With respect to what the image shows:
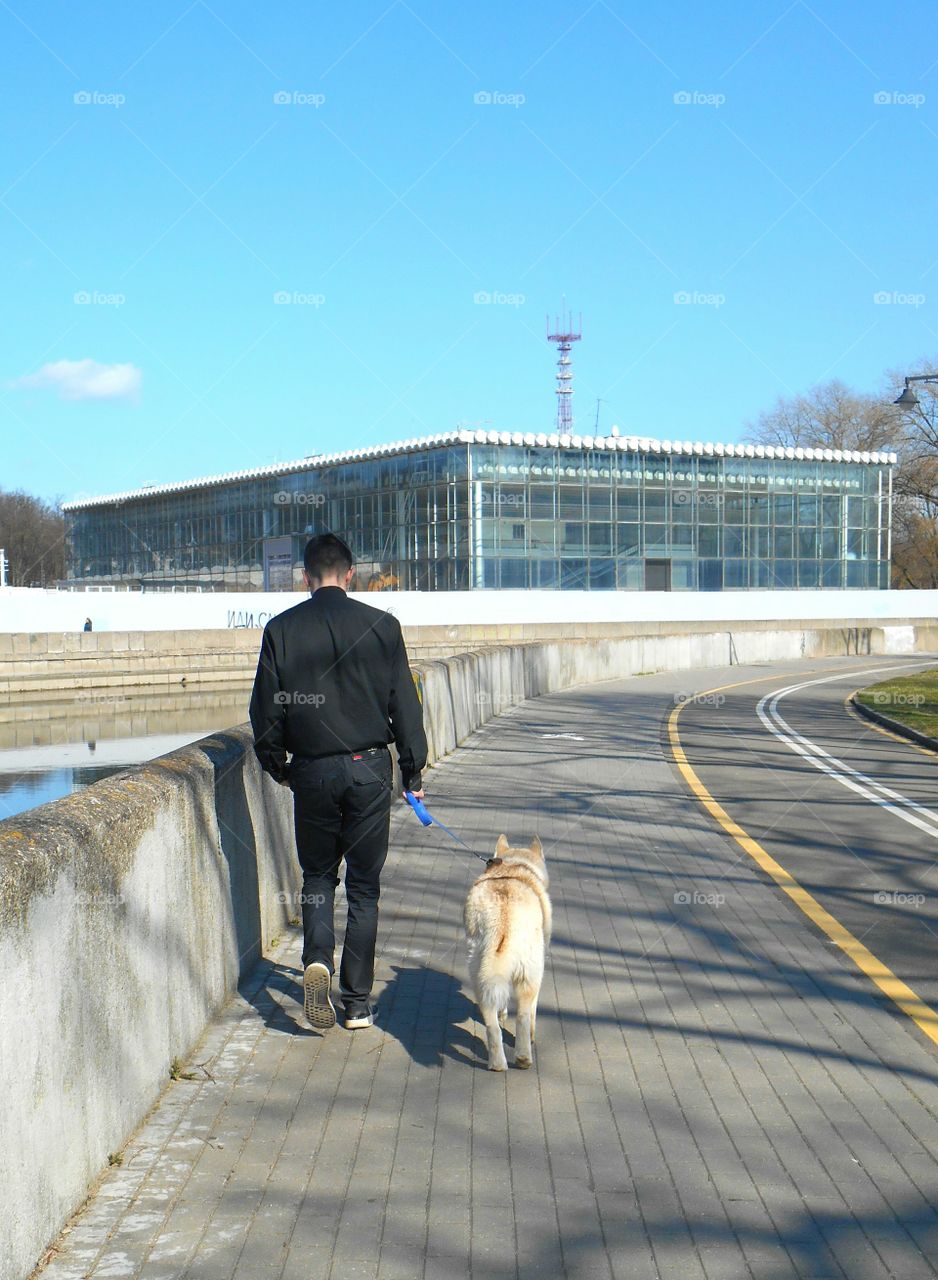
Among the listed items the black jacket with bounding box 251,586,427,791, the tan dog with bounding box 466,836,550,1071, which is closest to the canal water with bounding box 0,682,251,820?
the black jacket with bounding box 251,586,427,791

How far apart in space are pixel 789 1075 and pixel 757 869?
16.2ft

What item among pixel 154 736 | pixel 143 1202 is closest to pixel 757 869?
pixel 143 1202

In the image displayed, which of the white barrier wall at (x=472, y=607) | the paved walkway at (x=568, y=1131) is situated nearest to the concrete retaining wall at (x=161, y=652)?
the white barrier wall at (x=472, y=607)

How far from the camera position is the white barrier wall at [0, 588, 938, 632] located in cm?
4894

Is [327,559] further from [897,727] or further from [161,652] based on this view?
[161,652]

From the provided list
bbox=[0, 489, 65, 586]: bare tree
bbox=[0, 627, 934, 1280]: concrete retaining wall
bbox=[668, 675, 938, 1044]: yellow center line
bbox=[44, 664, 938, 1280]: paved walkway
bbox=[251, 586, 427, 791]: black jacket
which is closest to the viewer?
bbox=[0, 627, 934, 1280]: concrete retaining wall

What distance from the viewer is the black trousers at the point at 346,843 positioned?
621cm

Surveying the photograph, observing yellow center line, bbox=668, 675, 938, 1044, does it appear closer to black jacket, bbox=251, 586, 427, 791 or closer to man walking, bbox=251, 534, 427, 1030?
man walking, bbox=251, 534, 427, 1030

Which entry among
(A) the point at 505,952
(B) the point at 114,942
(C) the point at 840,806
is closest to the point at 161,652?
(C) the point at 840,806

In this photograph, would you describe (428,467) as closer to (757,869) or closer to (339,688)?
(757,869)

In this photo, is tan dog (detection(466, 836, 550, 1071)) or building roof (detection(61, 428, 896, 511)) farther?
building roof (detection(61, 428, 896, 511))

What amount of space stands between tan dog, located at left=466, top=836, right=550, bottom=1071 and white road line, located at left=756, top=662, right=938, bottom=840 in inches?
285

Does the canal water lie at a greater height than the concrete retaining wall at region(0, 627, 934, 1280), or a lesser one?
lesser

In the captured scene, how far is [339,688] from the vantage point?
245 inches
